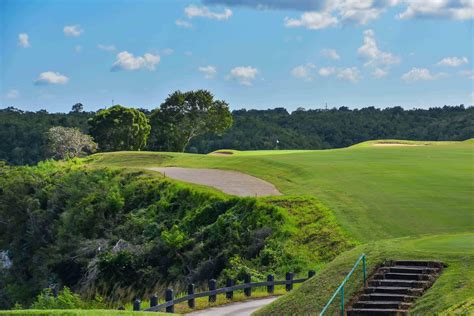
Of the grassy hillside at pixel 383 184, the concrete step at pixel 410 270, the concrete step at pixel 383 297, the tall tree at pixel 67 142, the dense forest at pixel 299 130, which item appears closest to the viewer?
the concrete step at pixel 383 297

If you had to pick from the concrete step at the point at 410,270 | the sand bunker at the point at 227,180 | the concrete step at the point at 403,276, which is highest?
the sand bunker at the point at 227,180

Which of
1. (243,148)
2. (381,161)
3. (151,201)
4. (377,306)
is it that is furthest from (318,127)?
(377,306)

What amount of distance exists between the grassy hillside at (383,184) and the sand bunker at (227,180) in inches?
35.8

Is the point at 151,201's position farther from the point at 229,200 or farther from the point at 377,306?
the point at 377,306

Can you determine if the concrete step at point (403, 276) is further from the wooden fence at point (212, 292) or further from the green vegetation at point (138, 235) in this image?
→ the green vegetation at point (138, 235)

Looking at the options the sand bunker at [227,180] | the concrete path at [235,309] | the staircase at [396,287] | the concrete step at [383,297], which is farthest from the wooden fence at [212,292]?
the sand bunker at [227,180]

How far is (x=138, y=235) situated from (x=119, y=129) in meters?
62.5

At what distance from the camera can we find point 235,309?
2269cm

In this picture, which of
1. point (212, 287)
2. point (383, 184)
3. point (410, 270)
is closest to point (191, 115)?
point (383, 184)

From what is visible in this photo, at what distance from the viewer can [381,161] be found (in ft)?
177

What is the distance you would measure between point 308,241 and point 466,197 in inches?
361

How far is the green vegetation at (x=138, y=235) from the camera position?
32188 millimetres

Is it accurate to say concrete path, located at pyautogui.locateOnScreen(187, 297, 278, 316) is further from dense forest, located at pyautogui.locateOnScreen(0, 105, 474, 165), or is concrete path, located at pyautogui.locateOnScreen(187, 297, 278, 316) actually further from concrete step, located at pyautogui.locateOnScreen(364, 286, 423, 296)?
dense forest, located at pyautogui.locateOnScreen(0, 105, 474, 165)

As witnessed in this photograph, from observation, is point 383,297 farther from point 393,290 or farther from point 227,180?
point 227,180
